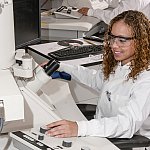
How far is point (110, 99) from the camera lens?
68.7 inches

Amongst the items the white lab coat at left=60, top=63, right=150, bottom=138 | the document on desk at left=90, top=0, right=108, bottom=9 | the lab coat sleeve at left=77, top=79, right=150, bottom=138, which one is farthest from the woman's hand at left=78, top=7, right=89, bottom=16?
the lab coat sleeve at left=77, top=79, right=150, bottom=138

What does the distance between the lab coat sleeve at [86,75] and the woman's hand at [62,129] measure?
58 centimetres

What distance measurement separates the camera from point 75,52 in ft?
7.82

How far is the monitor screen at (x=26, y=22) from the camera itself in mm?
1992

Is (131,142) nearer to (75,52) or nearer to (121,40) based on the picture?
(121,40)

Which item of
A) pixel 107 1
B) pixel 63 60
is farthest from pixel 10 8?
pixel 107 1

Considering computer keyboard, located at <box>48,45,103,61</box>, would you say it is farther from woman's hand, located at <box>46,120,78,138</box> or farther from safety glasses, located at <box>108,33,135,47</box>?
woman's hand, located at <box>46,120,78,138</box>

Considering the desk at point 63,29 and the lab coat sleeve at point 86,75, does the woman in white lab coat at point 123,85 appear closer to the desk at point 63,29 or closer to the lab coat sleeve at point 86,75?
the lab coat sleeve at point 86,75

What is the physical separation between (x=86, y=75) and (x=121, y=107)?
1.66 ft

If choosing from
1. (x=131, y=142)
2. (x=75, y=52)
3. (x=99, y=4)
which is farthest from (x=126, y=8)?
(x=131, y=142)

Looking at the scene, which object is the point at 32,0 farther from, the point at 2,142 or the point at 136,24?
the point at 2,142

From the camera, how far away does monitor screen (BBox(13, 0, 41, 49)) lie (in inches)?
78.4

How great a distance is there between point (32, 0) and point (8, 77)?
3.20 feet

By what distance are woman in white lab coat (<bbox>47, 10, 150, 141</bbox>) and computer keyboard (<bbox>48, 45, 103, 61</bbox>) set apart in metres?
0.45
